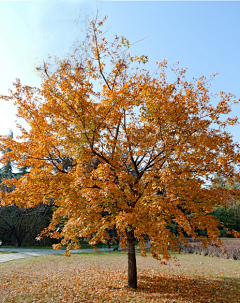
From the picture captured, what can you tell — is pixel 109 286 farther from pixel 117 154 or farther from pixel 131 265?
pixel 117 154

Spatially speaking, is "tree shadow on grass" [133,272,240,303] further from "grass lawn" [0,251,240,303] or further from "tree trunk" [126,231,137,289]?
"tree trunk" [126,231,137,289]

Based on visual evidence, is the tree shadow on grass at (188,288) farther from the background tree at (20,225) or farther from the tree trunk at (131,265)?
the background tree at (20,225)

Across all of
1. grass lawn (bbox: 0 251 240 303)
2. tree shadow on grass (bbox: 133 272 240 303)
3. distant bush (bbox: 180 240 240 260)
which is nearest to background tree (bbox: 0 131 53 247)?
grass lawn (bbox: 0 251 240 303)

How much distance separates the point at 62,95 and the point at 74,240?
3.62 m

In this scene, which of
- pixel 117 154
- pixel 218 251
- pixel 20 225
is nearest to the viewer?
pixel 117 154

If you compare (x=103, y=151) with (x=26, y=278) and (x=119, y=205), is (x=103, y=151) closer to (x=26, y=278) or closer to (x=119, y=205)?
(x=119, y=205)

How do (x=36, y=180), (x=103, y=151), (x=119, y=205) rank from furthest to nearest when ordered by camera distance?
(x=103, y=151) → (x=36, y=180) → (x=119, y=205)

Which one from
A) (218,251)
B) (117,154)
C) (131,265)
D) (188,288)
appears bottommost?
(188,288)

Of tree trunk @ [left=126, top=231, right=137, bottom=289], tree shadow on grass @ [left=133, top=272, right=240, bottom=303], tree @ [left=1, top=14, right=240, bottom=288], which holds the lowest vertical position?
tree shadow on grass @ [left=133, top=272, right=240, bottom=303]

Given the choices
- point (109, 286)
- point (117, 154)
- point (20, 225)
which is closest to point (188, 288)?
point (109, 286)

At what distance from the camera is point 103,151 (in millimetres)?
7434

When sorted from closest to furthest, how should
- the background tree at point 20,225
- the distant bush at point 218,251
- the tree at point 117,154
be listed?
the tree at point 117,154
the distant bush at point 218,251
the background tree at point 20,225

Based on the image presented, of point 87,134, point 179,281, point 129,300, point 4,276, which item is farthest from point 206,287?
point 4,276

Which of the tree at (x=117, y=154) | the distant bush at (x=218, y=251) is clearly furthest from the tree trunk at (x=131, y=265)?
the distant bush at (x=218, y=251)
